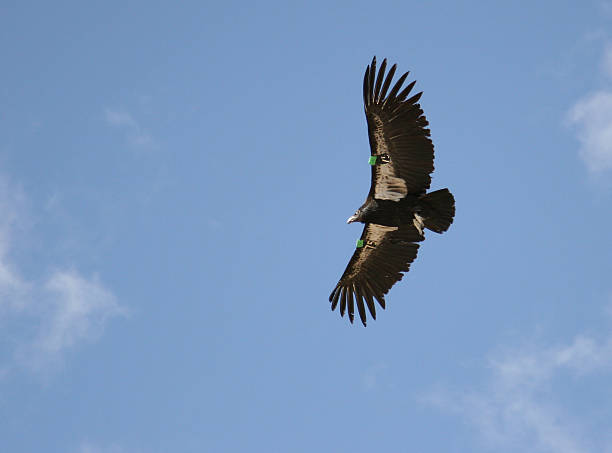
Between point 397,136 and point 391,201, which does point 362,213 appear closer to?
point 391,201

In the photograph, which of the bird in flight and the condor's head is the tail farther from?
the condor's head

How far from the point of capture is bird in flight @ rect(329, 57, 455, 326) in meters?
17.2

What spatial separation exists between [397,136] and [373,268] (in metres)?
3.77

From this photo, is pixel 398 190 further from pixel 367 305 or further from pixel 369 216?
pixel 367 305

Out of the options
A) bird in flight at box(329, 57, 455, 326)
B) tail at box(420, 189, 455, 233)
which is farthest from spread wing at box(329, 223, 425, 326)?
tail at box(420, 189, 455, 233)

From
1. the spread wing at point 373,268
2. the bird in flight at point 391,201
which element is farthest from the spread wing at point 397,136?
the spread wing at point 373,268

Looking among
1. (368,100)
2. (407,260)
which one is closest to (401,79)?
(368,100)

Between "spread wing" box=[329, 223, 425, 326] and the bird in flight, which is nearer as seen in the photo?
the bird in flight

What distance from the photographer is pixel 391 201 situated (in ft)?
59.6

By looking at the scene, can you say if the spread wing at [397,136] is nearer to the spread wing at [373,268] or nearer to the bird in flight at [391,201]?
the bird in flight at [391,201]

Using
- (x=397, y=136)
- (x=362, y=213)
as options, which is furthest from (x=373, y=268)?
(x=397, y=136)

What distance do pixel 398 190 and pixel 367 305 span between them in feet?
10.3

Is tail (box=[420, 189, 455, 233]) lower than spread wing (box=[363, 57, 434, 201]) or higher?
lower

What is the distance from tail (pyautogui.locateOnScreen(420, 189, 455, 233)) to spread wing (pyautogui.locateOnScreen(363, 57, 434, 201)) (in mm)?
297
